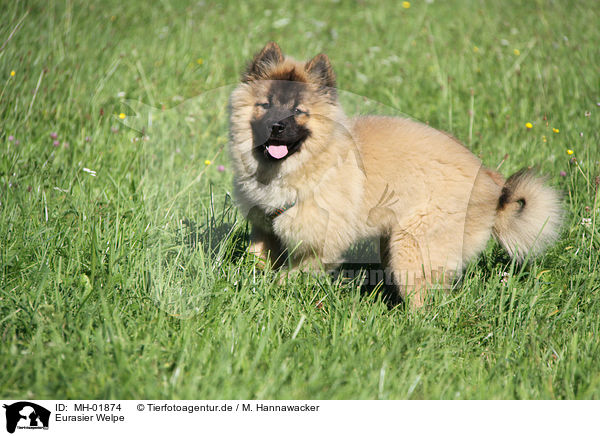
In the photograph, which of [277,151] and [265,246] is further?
[265,246]

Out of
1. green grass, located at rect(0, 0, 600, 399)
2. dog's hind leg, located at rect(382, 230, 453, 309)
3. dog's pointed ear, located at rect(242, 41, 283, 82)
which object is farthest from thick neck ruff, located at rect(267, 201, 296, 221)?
dog's pointed ear, located at rect(242, 41, 283, 82)

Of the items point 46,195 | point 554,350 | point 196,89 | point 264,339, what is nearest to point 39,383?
point 264,339

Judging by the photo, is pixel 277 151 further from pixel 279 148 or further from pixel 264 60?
pixel 264 60

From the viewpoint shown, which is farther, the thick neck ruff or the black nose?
the thick neck ruff

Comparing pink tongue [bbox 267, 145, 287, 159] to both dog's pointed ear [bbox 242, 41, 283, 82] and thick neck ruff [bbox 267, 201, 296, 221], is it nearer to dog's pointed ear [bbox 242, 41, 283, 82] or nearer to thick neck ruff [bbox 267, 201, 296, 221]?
thick neck ruff [bbox 267, 201, 296, 221]

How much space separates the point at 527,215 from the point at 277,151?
1.60m

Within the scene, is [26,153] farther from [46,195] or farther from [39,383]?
[39,383]

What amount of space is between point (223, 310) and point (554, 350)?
5.70ft

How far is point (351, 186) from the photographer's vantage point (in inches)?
124

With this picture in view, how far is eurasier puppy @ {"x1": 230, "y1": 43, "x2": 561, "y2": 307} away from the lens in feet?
10.2

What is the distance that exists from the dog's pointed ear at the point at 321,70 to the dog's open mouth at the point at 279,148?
394 mm
